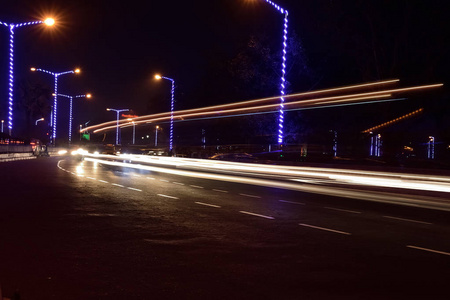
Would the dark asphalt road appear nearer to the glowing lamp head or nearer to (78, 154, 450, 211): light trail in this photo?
(78, 154, 450, 211): light trail

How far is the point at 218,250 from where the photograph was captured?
769 centimetres

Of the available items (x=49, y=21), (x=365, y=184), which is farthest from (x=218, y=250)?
(x=49, y=21)

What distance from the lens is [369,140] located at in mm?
33156

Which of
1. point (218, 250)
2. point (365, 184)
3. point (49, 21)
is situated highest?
point (49, 21)

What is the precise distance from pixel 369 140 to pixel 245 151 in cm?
1093

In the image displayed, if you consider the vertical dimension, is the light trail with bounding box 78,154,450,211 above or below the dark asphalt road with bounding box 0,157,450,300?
above

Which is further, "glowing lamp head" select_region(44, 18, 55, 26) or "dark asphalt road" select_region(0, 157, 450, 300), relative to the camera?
"glowing lamp head" select_region(44, 18, 55, 26)

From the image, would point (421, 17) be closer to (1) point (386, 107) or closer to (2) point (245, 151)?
(1) point (386, 107)

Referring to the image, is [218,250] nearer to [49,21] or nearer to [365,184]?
[365,184]

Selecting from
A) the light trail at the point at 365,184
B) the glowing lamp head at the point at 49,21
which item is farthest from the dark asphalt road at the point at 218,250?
the glowing lamp head at the point at 49,21

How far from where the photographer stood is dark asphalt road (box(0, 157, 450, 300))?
566 cm

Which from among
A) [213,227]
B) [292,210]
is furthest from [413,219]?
[213,227]

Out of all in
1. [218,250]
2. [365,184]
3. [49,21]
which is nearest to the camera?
[218,250]

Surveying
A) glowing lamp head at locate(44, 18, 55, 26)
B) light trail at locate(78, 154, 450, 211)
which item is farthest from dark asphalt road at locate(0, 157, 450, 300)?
glowing lamp head at locate(44, 18, 55, 26)
